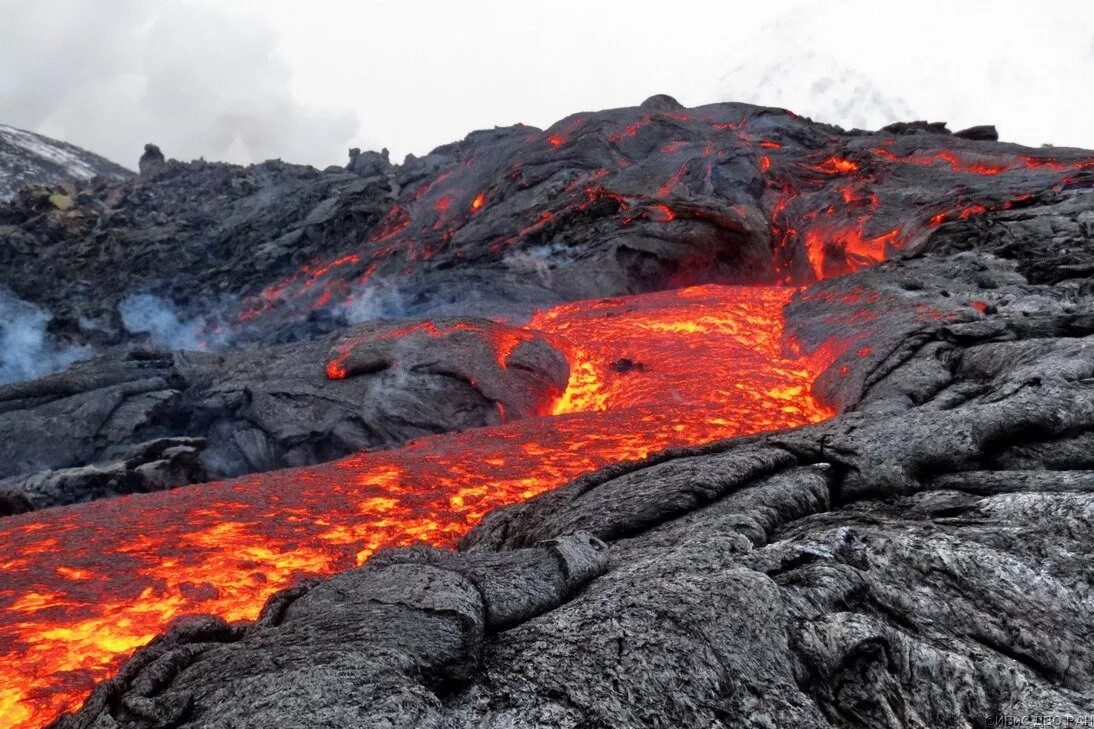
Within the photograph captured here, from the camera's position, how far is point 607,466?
997 cm

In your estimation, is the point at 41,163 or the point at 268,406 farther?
the point at 41,163

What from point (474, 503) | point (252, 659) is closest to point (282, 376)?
point (474, 503)

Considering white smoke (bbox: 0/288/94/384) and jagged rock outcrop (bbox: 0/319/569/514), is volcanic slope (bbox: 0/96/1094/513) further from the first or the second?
white smoke (bbox: 0/288/94/384)

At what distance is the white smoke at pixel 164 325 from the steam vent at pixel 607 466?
40cm

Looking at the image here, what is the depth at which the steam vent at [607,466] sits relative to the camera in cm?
499

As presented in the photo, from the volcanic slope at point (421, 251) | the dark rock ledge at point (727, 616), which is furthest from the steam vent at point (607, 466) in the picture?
the volcanic slope at point (421, 251)

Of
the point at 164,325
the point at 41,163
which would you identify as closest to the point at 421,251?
the point at 164,325

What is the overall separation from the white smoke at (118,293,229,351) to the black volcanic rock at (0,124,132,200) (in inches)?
1503

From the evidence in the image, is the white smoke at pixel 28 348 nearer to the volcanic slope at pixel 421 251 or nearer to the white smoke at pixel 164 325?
the volcanic slope at pixel 421 251

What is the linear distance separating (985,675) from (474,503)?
31.3 ft

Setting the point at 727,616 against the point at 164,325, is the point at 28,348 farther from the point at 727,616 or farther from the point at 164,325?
the point at 727,616

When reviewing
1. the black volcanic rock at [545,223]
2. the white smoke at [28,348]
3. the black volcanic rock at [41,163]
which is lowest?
the white smoke at [28,348]

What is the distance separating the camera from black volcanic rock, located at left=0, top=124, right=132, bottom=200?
8212 cm

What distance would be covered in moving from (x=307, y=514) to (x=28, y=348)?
42.3m
